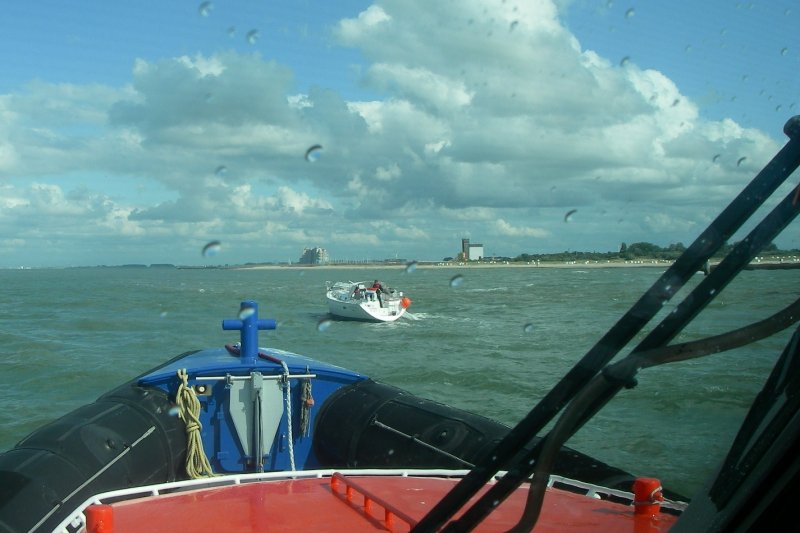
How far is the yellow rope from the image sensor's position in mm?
7012

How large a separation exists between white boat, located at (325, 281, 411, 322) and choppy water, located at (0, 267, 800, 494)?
0.91 metres

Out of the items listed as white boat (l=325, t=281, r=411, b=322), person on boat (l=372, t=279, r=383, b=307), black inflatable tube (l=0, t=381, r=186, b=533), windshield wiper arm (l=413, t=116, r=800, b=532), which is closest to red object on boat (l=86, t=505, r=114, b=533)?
windshield wiper arm (l=413, t=116, r=800, b=532)

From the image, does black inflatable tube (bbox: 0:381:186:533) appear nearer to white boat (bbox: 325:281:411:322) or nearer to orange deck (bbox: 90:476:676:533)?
orange deck (bbox: 90:476:676:533)

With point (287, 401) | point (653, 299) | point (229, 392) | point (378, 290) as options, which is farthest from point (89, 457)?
point (378, 290)

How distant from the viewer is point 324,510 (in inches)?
143

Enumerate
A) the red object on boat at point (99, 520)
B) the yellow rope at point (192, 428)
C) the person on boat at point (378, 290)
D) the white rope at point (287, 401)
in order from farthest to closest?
the person on boat at point (378, 290) < the white rope at point (287, 401) < the yellow rope at point (192, 428) < the red object on boat at point (99, 520)

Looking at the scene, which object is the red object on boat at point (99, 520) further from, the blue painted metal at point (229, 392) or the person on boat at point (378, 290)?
the person on boat at point (378, 290)

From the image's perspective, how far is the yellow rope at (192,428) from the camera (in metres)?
7.01

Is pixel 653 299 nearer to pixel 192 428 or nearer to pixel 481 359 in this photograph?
pixel 192 428

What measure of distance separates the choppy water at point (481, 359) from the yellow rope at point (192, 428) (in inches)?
174

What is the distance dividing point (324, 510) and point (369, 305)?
123ft

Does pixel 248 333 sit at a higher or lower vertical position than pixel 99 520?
higher

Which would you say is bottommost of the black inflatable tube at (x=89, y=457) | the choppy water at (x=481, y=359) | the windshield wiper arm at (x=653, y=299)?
the choppy water at (x=481, y=359)

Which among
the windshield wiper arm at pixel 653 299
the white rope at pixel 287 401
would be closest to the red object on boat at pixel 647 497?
the windshield wiper arm at pixel 653 299
